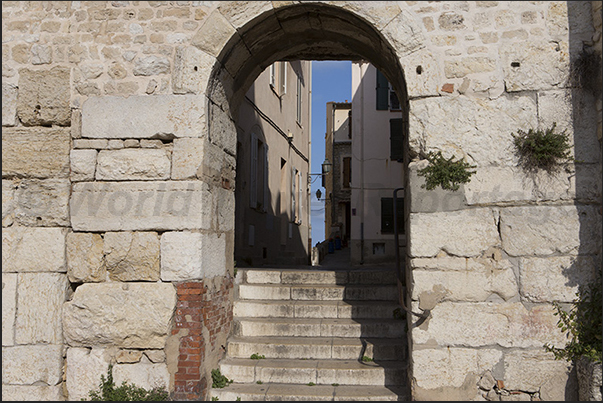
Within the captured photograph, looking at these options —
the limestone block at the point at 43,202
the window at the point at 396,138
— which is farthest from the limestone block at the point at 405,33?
the window at the point at 396,138

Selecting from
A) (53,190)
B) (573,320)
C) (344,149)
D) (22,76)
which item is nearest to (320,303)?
(573,320)

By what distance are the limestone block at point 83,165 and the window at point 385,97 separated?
32.8ft

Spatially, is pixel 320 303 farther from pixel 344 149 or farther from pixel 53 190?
pixel 344 149

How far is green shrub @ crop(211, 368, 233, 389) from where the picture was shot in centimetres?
495

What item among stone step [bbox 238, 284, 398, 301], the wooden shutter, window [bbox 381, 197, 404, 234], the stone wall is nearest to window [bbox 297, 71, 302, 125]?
the wooden shutter

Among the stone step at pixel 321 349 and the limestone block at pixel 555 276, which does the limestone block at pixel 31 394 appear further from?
the limestone block at pixel 555 276

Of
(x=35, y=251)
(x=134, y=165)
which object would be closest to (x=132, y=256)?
(x=134, y=165)

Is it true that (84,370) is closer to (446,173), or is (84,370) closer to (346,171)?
(446,173)

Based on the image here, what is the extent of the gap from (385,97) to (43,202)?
10357 millimetres

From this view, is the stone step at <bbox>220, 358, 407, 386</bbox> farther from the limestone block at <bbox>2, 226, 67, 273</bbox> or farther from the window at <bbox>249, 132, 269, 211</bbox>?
the window at <bbox>249, 132, 269, 211</bbox>

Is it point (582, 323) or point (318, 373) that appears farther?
point (318, 373)

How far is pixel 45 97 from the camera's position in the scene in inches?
193

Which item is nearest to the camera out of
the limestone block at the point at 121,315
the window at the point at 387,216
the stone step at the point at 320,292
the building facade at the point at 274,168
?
the limestone block at the point at 121,315

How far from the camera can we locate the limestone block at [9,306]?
4684mm
